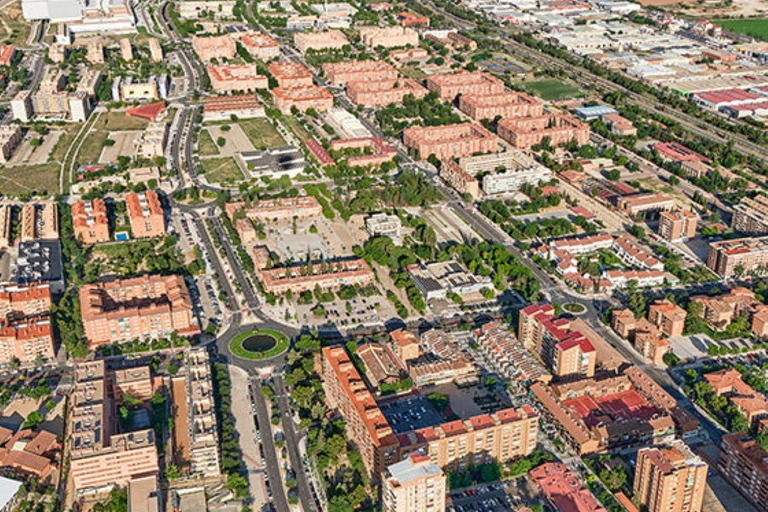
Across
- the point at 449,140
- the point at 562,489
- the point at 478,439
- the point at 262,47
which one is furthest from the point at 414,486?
the point at 262,47

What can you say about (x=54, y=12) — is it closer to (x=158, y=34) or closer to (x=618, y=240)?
(x=158, y=34)

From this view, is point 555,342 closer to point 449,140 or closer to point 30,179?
point 449,140

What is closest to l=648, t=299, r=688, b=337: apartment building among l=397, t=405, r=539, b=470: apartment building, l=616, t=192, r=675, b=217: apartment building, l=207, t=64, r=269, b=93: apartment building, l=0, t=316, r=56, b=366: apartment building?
l=397, t=405, r=539, b=470: apartment building

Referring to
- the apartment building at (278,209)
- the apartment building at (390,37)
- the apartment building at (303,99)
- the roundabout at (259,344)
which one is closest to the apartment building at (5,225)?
the apartment building at (278,209)

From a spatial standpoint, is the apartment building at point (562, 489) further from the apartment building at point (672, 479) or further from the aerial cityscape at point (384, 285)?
the apartment building at point (672, 479)


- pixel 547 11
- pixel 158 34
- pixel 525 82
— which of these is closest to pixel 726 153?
pixel 525 82

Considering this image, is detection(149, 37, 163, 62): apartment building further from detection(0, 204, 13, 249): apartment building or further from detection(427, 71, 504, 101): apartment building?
detection(0, 204, 13, 249): apartment building
